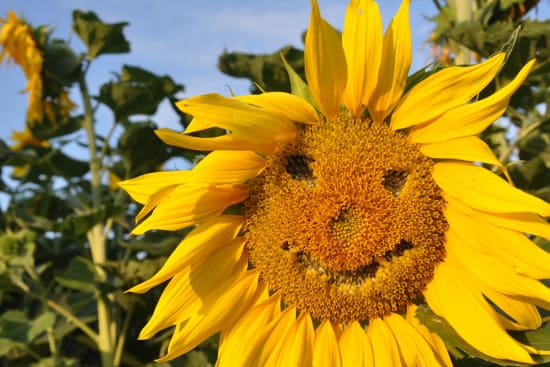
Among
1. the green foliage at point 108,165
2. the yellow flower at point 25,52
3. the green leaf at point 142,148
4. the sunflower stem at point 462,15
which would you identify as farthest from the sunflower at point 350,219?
the yellow flower at point 25,52

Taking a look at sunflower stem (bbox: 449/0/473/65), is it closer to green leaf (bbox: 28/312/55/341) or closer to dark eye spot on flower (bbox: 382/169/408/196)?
dark eye spot on flower (bbox: 382/169/408/196)

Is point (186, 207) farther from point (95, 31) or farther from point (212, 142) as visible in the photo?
point (95, 31)

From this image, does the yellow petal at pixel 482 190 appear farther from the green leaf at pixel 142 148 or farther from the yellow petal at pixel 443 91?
the green leaf at pixel 142 148

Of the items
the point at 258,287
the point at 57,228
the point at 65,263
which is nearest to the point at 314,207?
the point at 258,287

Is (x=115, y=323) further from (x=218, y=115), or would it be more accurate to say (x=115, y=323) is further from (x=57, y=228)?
(x=218, y=115)

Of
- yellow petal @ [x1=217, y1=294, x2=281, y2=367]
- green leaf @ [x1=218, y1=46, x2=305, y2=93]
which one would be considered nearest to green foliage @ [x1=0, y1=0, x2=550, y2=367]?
green leaf @ [x1=218, y1=46, x2=305, y2=93]
